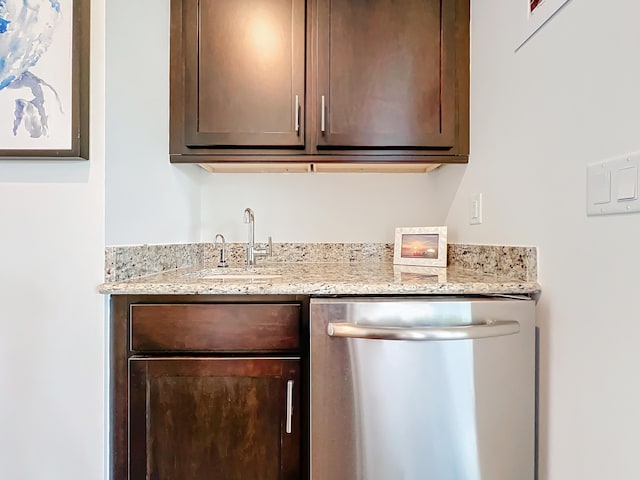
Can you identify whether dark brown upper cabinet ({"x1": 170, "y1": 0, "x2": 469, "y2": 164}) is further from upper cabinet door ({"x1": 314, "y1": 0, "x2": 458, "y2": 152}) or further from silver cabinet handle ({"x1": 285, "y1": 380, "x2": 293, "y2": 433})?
silver cabinet handle ({"x1": 285, "y1": 380, "x2": 293, "y2": 433})

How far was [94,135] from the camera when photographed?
43.9 inches

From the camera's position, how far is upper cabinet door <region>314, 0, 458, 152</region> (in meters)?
1.47

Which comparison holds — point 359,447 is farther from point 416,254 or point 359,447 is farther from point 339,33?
point 339,33

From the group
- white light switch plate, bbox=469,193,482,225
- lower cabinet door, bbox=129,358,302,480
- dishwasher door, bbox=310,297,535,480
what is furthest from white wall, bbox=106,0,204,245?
white light switch plate, bbox=469,193,482,225

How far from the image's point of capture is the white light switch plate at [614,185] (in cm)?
73

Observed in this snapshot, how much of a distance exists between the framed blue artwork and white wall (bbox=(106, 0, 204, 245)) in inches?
3.3

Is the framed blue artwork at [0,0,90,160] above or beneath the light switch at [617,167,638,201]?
above

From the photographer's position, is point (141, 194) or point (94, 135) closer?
point (94, 135)

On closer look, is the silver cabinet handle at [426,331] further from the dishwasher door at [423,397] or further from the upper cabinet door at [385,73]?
the upper cabinet door at [385,73]

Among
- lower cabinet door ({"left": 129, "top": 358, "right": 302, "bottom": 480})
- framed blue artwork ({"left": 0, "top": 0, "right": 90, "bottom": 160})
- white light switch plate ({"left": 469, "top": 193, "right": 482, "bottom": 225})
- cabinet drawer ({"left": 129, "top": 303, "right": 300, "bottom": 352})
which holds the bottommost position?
lower cabinet door ({"left": 129, "top": 358, "right": 302, "bottom": 480})

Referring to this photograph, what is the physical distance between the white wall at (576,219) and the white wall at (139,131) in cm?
125

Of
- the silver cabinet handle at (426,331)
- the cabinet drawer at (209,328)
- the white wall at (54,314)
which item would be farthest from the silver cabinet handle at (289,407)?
the white wall at (54,314)

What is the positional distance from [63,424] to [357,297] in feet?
3.17

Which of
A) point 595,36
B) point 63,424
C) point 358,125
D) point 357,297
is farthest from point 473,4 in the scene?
point 63,424
